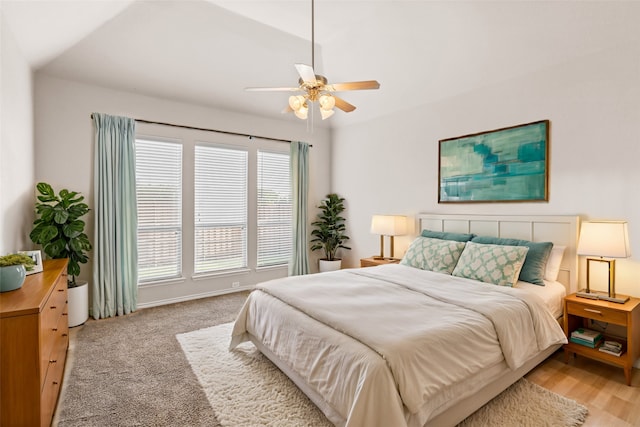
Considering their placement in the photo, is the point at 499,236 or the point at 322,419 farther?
the point at 499,236

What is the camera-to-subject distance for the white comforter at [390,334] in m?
1.54

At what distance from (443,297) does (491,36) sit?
2671mm

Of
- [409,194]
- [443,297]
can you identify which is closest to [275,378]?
[443,297]

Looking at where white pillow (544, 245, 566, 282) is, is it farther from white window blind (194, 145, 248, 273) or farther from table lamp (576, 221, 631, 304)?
white window blind (194, 145, 248, 273)

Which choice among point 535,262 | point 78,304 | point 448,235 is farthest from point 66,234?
point 535,262

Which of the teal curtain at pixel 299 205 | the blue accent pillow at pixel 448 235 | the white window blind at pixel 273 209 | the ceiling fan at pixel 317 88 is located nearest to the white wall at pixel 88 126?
the white window blind at pixel 273 209

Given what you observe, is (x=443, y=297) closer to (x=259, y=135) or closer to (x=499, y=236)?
(x=499, y=236)

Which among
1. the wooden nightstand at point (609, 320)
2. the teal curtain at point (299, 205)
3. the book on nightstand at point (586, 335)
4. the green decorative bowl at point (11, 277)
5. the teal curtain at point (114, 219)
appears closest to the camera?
the green decorative bowl at point (11, 277)

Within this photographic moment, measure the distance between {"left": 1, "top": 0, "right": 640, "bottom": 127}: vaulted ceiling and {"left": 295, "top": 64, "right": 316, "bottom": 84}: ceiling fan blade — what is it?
1.43m

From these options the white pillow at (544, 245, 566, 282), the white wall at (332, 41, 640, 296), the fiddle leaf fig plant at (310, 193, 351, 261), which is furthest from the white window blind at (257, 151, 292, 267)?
the white pillow at (544, 245, 566, 282)

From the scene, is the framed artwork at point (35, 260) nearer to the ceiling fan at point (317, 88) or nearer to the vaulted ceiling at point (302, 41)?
the vaulted ceiling at point (302, 41)

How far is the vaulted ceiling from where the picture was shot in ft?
8.95

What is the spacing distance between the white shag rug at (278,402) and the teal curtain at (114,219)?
170 centimetres

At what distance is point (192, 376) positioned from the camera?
8.10 ft
